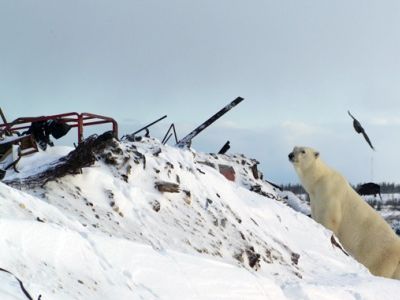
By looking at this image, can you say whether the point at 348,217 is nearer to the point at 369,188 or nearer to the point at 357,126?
the point at 357,126

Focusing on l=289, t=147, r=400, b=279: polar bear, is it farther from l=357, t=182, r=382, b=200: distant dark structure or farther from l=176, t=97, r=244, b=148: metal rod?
l=357, t=182, r=382, b=200: distant dark structure

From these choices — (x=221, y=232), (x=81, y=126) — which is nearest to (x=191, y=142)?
(x=81, y=126)

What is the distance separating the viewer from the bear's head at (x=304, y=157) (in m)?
16.1

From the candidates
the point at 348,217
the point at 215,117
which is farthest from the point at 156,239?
the point at 215,117

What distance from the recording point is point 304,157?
16203 mm

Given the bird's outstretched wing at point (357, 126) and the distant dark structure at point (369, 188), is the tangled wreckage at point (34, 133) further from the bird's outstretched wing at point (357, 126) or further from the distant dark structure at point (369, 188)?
the distant dark structure at point (369, 188)

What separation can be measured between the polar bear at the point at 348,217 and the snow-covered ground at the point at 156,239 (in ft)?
6.24

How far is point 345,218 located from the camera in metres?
15.7

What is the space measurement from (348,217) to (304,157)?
1681 millimetres

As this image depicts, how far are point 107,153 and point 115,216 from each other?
1673 millimetres

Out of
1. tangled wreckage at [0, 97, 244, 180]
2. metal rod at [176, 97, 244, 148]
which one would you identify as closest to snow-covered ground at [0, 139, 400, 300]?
tangled wreckage at [0, 97, 244, 180]

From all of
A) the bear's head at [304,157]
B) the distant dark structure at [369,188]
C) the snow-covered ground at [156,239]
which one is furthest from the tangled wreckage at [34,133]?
the distant dark structure at [369,188]

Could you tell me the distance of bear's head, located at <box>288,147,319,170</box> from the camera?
1614cm

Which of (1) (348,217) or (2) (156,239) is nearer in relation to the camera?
(2) (156,239)
